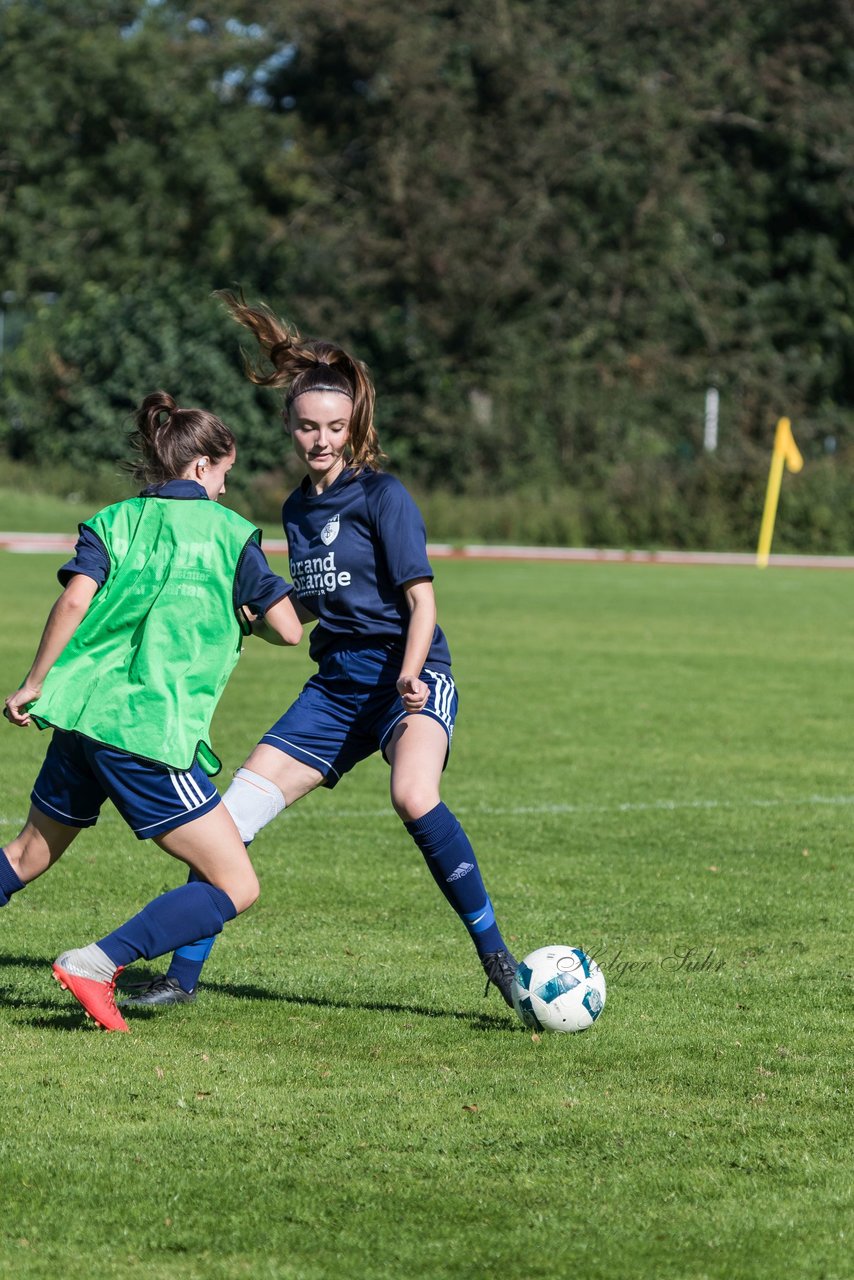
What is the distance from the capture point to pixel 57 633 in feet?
15.0

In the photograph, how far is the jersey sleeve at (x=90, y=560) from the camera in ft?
15.2

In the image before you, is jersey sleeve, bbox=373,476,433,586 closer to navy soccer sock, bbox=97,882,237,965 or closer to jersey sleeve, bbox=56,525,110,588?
jersey sleeve, bbox=56,525,110,588

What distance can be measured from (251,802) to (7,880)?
0.72 m

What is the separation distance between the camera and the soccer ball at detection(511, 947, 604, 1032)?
4.97 metres

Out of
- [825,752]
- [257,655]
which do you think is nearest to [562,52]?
[257,655]

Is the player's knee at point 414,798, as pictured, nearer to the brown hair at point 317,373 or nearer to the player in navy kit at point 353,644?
the player in navy kit at point 353,644

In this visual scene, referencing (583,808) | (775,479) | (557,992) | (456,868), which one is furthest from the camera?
(775,479)

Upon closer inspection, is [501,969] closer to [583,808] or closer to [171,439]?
[171,439]

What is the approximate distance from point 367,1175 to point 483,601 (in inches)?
739

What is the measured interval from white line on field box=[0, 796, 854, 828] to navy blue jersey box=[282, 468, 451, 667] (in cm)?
344

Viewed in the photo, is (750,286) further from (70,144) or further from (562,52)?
(70,144)

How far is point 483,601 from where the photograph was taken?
22.5 m

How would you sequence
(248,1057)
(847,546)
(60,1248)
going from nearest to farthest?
(60,1248), (248,1057), (847,546)

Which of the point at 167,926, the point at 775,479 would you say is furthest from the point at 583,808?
the point at 775,479
